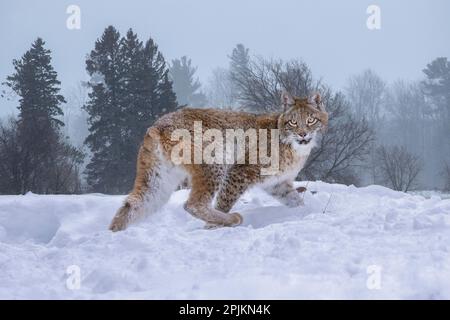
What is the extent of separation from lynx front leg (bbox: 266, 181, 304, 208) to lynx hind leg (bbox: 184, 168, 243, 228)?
3.96 feet

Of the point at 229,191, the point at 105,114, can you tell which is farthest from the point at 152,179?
the point at 105,114

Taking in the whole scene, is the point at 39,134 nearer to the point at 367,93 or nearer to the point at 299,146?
the point at 299,146

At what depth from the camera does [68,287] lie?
154 inches

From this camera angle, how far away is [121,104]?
3170cm

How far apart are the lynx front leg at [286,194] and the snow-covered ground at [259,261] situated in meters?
1.34

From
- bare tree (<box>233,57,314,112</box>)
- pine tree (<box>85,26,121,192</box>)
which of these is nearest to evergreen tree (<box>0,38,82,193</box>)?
pine tree (<box>85,26,121,192</box>)

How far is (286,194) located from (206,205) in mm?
1597

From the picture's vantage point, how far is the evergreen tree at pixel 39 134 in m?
24.9

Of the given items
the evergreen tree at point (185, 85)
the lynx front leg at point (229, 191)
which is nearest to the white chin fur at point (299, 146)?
the lynx front leg at point (229, 191)

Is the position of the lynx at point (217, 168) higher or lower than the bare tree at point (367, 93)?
lower

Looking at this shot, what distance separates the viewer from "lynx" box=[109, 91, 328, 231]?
6.71 metres

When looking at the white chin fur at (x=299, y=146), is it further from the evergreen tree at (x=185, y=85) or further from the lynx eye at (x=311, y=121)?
the evergreen tree at (x=185, y=85)

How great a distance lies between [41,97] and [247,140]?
26.2 metres

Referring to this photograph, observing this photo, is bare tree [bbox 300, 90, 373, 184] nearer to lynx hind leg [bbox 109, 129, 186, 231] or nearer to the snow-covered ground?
lynx hind leg [bbox 109, 129, 186, 231]
